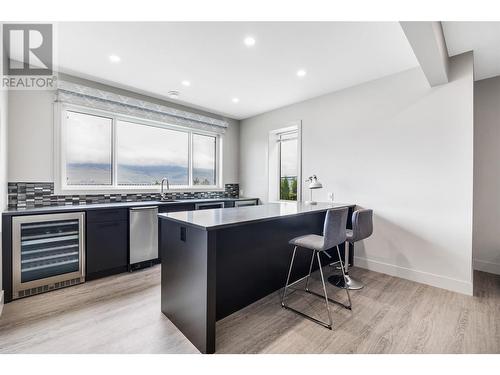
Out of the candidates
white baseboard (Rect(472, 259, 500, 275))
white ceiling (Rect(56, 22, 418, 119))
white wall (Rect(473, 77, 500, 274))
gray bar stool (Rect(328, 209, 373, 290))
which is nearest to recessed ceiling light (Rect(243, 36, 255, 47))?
white ceiling (Rect(56, 22, 418, 119))

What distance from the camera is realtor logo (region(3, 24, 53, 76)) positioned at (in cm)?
238

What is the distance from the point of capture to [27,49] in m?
2.71

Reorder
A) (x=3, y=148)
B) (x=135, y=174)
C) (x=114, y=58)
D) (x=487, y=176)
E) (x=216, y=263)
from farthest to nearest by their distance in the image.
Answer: (x=135, y=174), (x=487, y=176), (x=114, y=58), (x=3, y=148), (x=216, y=263)

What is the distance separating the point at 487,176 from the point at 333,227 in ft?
9.51

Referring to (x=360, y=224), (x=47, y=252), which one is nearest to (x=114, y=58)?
(x=47, y=252)

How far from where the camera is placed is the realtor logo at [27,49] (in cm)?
238

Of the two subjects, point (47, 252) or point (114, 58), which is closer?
point (47, 252)

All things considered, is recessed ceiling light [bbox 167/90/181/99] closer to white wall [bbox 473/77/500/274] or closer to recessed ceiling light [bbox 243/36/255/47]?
recessed ceiling light [bbox 243/36/255/47]

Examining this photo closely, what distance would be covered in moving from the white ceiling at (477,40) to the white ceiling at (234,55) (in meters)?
0.36

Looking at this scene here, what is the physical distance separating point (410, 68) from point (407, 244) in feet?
7.47

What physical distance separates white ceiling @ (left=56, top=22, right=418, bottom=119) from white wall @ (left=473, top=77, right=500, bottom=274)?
1.42 m

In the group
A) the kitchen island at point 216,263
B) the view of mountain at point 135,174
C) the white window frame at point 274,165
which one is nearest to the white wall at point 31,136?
the view of mountain at point 135,174

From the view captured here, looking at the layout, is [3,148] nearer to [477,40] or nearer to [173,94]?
[173,94]

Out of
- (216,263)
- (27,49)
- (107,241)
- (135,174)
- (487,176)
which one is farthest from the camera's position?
(135,174)
